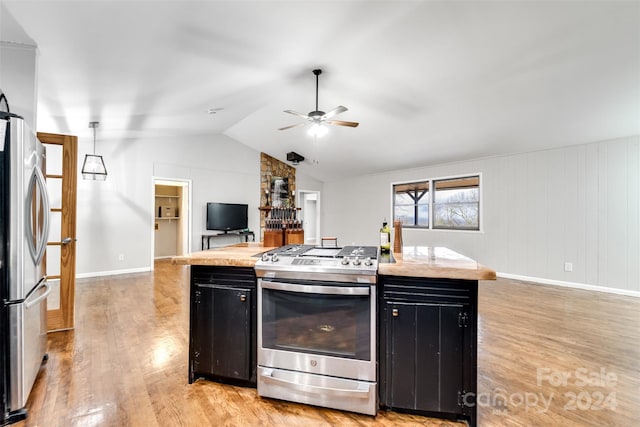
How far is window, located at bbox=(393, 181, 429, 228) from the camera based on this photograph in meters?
6.80

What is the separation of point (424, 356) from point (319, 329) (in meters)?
0.62

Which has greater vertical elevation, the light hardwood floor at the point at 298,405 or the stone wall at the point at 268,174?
the stone wall at the point at 268,174

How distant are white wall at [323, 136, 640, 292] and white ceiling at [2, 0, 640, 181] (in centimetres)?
35

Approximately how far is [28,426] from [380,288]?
2.12 meters

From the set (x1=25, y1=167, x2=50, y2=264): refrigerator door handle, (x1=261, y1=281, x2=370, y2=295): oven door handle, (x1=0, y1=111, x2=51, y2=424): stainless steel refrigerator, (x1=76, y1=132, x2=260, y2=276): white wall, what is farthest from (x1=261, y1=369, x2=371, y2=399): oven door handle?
(x1=76, y1=132, x2=260, y2=276): white wall

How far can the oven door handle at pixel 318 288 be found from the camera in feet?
5.55

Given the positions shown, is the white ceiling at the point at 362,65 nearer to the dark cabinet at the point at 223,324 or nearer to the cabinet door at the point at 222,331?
the dark cabinet at the point at 223,324

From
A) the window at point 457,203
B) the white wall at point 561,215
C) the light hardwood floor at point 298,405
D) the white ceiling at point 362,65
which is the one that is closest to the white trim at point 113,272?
the light hardwood floor at point 298,405

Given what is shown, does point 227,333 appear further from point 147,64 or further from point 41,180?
point 147,64

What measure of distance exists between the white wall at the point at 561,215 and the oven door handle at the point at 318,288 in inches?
194

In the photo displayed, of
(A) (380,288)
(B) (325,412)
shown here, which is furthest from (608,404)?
(B) (325,412)

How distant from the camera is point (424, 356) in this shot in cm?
167

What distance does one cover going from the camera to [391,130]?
17.5 feet

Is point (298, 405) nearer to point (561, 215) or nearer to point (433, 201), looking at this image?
point (561, 215)
